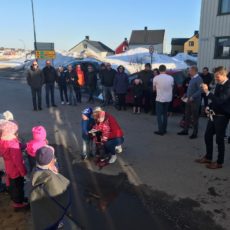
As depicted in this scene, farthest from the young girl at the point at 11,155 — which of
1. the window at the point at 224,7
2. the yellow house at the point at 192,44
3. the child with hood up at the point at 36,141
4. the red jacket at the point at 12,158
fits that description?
the yellow house at the point at 192,44

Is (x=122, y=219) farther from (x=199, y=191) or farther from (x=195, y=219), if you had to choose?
(x=199, y=191)

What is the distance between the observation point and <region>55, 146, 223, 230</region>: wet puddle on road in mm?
4199

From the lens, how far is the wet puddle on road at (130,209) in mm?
4199

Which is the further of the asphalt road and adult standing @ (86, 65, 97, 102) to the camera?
adult standing @ (86, 65, 97, 102)

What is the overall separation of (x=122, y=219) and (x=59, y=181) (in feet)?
4.34

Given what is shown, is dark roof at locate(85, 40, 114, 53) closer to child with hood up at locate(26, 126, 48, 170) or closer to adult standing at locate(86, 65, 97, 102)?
adult standing at locate(86, 65, 97, 102)

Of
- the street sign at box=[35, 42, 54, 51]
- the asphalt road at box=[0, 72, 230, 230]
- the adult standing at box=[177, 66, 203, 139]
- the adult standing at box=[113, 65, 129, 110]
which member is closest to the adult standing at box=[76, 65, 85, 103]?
the adult standing at box=[113, 65, 129, 110]

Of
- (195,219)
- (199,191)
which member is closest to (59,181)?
(195,219)

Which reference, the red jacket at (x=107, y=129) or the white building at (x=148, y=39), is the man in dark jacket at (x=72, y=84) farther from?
the white building at (x=148, y=39)

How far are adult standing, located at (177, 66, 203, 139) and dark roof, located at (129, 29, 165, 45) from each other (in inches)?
2884

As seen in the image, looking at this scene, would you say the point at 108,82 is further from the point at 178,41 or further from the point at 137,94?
the point at 178,41

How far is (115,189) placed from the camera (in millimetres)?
5305

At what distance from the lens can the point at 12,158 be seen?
14.4ft

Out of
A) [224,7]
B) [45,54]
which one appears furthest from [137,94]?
[45,54]
